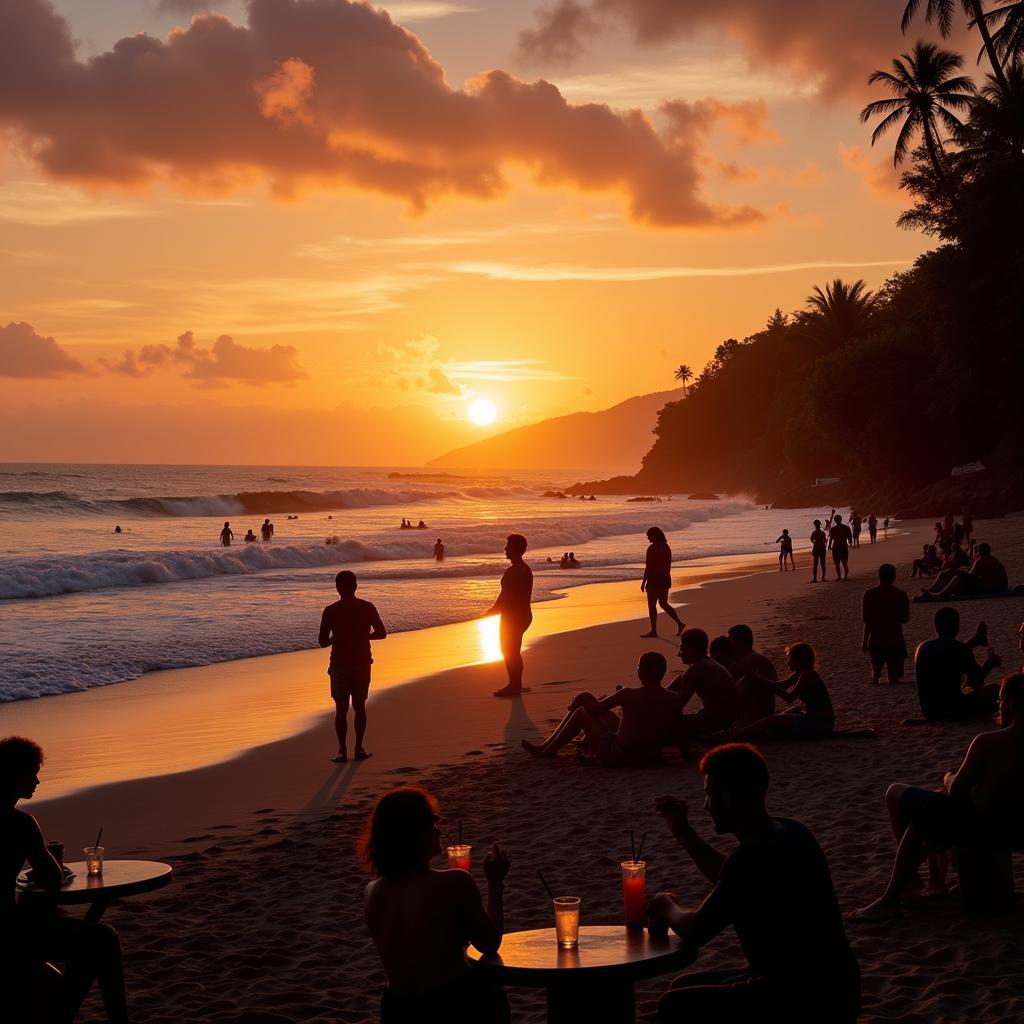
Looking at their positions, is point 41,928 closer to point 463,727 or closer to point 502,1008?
point 502,1008

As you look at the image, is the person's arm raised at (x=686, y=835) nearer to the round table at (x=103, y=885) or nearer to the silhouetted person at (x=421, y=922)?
the silhouetted person at (x=421, y=922)

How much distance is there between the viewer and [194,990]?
5.27 meters

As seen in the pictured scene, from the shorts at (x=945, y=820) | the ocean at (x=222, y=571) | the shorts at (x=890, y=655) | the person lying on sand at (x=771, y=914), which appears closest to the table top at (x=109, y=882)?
the person lying on sand at (x=771, y=914)

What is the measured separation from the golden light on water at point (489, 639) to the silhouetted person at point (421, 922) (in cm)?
1129

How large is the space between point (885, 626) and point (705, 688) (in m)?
4.06

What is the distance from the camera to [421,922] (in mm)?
3494

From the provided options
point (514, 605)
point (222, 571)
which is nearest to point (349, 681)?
point (514, 605)

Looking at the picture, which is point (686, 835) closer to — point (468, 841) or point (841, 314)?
point (468, 841)

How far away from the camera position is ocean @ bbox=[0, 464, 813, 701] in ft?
57.3

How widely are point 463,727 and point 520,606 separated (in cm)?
178

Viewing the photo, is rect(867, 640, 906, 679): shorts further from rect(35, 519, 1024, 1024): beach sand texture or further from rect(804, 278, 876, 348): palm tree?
rect(804, 278, 876, 348): palm tree

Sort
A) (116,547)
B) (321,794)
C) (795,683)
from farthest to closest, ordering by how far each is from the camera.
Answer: (116,547) → (795,683) → (321,794)

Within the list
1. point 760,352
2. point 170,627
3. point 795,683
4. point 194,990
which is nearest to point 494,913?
point 194,990

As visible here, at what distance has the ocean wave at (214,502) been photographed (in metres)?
69.8
